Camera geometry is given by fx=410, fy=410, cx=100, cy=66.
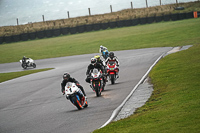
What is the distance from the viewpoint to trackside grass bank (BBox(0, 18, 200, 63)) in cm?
4288

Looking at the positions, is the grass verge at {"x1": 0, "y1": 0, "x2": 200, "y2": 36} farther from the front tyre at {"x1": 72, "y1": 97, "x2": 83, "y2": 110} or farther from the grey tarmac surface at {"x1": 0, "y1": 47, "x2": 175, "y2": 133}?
the front tyre at {"x1": 72, "y1": 97, "x2": 83, "y2": 110}

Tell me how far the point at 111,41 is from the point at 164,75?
30.5 metres

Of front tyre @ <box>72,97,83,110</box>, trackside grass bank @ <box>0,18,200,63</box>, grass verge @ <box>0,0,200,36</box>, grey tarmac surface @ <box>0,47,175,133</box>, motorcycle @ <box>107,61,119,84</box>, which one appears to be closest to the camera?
grey tarmac surface @ <box>0,47,175,133</box>

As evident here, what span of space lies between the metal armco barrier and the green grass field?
468 centimetres

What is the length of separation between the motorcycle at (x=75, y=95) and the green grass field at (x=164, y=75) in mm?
2333

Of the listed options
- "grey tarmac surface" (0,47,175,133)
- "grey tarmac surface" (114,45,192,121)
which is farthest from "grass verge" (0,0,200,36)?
"grey tarmac surface" (114,45,192,121)

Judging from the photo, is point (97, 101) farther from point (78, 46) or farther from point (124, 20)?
point (124, 20)

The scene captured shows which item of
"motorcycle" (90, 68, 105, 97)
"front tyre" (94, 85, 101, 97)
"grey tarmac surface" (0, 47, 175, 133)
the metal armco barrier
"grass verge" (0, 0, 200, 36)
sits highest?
"grass verge" (0, 0, 200, 36)

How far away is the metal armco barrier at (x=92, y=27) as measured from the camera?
56188mm

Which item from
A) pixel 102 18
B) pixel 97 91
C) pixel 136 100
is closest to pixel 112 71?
pixel 97 91

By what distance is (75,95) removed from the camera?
43.9 feet

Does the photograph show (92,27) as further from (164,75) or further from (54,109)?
(54,109)

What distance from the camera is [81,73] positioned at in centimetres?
2516

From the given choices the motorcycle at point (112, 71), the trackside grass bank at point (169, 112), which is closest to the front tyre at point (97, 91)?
the trackside grass bank at point (169, 112)
